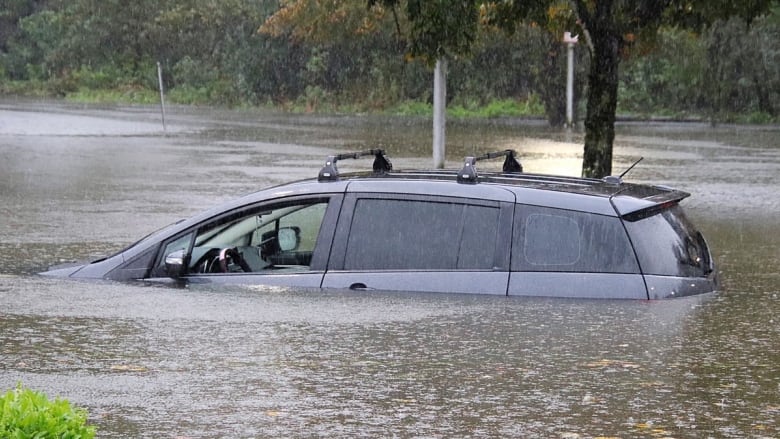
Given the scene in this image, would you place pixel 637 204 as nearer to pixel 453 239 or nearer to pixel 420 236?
pixel 453 239

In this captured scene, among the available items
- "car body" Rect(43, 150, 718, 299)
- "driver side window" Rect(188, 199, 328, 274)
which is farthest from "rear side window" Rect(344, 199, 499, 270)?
"driver side window" Rect(188, 199, 328, 274)

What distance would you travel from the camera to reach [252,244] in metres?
9.48

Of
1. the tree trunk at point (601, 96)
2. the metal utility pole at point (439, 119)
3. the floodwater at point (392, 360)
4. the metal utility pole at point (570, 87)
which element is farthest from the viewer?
the metal utility pole at point (570, 87)

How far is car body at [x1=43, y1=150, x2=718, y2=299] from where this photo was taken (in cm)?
820

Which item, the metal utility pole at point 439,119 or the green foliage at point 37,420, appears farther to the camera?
the metal utility pole at point 439,119

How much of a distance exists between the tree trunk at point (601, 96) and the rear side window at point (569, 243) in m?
6.98

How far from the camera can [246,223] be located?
9383 mm

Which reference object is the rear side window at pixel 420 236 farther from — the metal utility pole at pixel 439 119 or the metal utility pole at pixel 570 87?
the metal utility pole at pixel 570 87

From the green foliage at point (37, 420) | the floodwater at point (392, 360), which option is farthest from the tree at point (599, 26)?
the green foliage at point (37, 420)

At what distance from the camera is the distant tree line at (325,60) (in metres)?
45.0

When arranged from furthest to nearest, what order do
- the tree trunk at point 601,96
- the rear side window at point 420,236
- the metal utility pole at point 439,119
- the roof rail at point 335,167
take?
the metal utility pole at point 439,119 → the tree trunk at point 601,96 → the roof rail at point 335,167 → the rear side window at point 420,236

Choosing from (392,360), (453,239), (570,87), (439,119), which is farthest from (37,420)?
(570,87)

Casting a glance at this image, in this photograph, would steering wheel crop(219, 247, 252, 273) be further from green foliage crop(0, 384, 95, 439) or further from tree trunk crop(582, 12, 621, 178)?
tree trunk crop(582, 12, 621, 178)

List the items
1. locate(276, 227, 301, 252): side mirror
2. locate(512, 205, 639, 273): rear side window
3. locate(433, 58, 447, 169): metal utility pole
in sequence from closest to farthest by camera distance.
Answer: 1. locate(512, 205, 639, 273): rear side window
2. locate(276, 227, 301, 252): side mirror
3. locate(433, 58, 447, 169): metal utility pole
